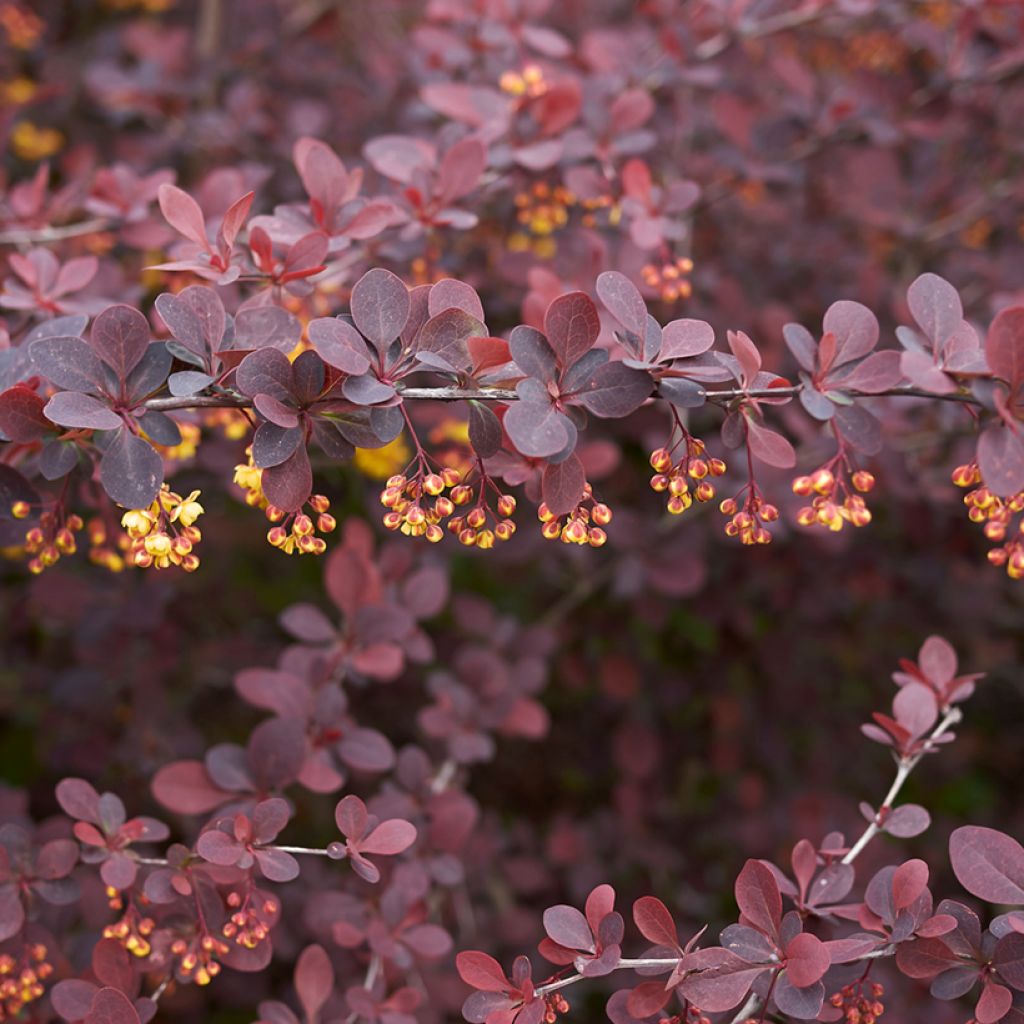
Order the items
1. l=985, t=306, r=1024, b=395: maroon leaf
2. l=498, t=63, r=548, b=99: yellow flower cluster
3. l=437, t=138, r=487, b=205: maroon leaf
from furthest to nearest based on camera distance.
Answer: l=498, t=63, r=548, b=99: yellow flower cluster → l=437, t=138, r=487, b=205: maroon leaf → l=985, t=306, r=1024, b=395: maroon leaf

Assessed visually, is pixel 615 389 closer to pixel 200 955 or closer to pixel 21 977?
pixel 200 955

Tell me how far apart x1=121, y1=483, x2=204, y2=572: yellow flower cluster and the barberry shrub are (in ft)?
0.04

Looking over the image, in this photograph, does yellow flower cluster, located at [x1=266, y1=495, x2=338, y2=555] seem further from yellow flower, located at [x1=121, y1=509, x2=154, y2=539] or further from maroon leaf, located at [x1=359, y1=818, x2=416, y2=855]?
maroon leaf, located at [x1=359, y1=818, x2=416, y2=855]

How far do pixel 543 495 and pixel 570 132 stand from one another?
2.84 ft

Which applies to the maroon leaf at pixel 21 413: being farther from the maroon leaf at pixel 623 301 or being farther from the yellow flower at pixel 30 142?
the yellow flower at pixel 30 142

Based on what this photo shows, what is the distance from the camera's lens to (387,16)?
3320mm

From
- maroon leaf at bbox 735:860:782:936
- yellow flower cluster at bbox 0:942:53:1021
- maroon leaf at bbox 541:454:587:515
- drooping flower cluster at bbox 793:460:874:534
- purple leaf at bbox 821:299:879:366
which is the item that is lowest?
yellow flower cluster at bbox 0:942:53:1021

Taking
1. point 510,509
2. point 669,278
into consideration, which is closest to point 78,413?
point 510,509

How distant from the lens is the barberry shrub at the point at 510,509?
3.40 ft

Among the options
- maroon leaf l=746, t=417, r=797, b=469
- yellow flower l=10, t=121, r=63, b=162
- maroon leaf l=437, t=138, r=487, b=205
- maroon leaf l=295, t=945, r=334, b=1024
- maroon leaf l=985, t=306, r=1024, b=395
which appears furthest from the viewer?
yellow flower l=10, t=121, r=63, b=162

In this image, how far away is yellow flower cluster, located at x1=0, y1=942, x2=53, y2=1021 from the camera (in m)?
1.14

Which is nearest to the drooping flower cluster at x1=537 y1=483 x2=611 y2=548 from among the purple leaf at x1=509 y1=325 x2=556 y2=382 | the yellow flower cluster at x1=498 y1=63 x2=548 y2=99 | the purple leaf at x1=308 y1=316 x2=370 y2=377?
the purple leaf at x1=509 y1=325 x2=556 y2=382

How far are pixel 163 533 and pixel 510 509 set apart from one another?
352 millimetres

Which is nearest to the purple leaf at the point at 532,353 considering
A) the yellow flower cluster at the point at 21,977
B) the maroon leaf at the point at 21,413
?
the maroon leaf at the point at 21,413
